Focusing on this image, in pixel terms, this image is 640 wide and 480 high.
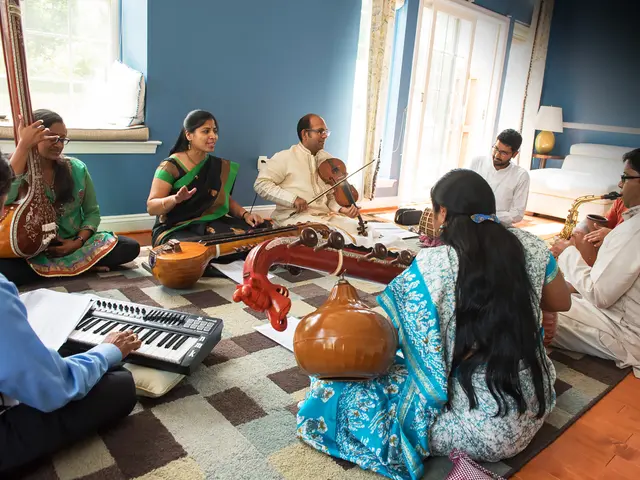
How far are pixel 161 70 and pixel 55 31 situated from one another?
2.57ft

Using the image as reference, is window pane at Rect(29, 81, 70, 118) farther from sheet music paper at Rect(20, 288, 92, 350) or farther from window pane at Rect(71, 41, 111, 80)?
sheet music paper at Rect(20, 288, 92, 350)

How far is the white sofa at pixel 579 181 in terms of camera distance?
239 inches

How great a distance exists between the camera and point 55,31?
3.84 metres

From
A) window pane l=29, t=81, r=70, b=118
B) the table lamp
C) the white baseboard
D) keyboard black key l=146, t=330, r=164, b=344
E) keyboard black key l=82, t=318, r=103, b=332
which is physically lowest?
the white baseboard

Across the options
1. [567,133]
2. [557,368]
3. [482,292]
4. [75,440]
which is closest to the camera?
[482,292]

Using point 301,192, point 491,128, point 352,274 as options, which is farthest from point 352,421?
point 491,128

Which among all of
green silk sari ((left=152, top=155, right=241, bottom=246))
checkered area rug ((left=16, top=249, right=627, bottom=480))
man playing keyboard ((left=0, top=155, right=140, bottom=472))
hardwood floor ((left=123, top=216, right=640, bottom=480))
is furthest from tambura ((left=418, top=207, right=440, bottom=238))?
man playing keyboard ((left=0, top=155, right=140, bottom=472))

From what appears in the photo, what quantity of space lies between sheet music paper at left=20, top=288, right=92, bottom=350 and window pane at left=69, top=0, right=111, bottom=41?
267 cm

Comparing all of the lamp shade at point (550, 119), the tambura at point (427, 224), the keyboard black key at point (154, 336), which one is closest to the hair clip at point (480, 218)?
the keyboard black key at point (154, 336)

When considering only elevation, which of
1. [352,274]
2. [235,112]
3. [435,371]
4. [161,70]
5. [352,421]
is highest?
[161,70]

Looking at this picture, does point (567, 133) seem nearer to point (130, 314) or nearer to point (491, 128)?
point (491, 128)

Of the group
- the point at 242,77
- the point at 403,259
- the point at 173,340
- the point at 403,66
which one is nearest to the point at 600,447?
the point at 403,259

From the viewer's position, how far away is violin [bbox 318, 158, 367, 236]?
3.88 m

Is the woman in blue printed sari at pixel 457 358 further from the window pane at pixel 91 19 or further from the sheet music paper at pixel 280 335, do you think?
the window pane at pixel 91 19
